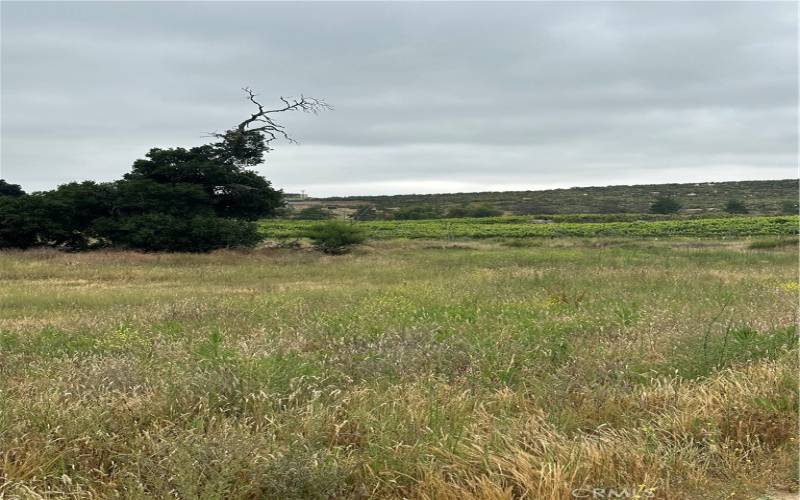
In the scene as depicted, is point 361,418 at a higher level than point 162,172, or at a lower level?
lower

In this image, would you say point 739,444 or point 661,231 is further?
point 661,231

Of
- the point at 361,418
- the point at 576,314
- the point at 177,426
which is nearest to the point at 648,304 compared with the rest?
the point at 576,314

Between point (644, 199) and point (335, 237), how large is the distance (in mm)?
87265

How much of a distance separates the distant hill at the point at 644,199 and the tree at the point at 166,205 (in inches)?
2299

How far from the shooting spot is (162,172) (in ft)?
102

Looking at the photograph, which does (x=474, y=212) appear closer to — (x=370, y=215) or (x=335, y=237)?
(x=370, y=215)

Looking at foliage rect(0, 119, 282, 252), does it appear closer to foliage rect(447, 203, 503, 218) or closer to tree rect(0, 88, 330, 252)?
tree rect(0, 88, 330, 252)

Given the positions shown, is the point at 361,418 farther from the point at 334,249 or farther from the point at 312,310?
the point at 334,249

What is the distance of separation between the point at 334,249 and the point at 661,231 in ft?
96.6

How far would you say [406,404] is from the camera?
14.2 feet

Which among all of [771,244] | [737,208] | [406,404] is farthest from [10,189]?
[737,208]

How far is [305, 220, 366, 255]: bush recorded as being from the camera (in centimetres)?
3041

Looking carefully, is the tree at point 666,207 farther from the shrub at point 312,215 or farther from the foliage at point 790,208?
the shrub at point 312,215

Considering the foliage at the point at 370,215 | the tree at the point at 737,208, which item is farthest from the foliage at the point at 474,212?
the tree at the point at 737,208
